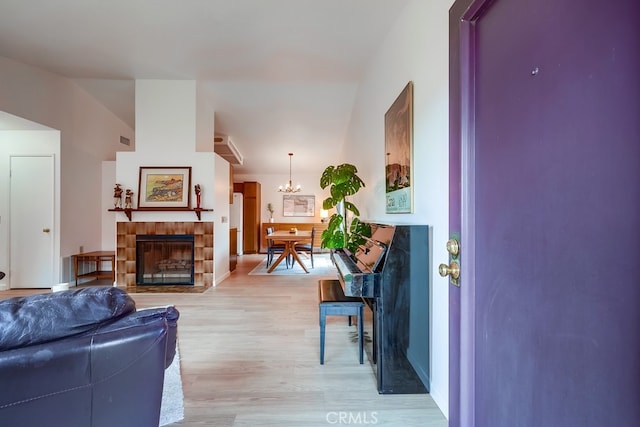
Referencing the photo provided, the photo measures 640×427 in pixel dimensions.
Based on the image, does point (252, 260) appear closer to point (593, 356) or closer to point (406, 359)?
point (406, 359)

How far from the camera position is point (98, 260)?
458cm

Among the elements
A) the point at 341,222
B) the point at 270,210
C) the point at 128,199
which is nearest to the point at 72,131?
the point at 128,199

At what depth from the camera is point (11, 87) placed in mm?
3328

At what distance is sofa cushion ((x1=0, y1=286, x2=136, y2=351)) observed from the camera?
791 mm

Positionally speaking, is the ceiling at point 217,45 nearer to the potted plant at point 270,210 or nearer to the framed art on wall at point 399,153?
the framed art on wall at point 399,153

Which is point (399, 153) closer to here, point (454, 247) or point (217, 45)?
point (454, 247)

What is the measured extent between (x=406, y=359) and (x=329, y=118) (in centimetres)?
448

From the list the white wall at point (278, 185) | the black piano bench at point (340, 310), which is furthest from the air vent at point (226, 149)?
the black piano bench at point (340, 310)

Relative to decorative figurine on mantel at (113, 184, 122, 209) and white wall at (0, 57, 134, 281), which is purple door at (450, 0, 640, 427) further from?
white wall at (0, 57, 134, 281)

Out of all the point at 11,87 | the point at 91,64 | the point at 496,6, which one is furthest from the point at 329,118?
the point at 496,6

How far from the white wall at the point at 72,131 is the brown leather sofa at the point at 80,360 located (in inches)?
160

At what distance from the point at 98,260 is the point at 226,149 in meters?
3.14

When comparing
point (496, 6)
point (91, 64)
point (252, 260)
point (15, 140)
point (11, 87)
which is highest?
point (91, 64)

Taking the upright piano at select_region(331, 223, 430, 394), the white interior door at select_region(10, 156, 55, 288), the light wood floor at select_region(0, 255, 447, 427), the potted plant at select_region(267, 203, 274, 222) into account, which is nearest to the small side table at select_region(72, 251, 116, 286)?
the white interior door at select_region(10, 156, 55, 288)
